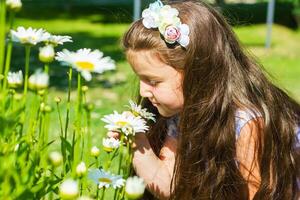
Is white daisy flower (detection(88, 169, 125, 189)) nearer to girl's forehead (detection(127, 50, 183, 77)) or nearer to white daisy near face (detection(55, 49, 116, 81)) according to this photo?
white daisy near face (detection(55, 49, 116, 81))

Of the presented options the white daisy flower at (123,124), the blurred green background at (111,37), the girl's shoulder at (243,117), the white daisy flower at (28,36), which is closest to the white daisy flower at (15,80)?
the white daisy flower at (28,36)

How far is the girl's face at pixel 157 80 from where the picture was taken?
77.1 inches

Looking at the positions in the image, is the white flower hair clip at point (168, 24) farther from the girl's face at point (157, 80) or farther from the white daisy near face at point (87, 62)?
the white daisy near face at point (87, 62)

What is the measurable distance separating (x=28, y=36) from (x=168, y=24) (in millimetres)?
737

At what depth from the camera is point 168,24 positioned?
202 centimetres

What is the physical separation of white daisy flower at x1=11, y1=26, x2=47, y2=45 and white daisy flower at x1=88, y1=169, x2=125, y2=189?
29 centimetres

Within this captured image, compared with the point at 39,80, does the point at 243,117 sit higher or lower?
lower

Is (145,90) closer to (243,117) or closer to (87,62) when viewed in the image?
(243,117)

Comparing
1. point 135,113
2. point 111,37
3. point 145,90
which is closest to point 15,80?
point 135,113

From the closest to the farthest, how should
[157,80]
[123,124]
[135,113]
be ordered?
1. [123,124]
2. [135,113]
3. [157,80]

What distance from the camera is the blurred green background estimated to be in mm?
5648

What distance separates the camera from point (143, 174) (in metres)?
2.03

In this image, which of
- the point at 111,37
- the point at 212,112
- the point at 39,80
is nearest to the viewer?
the point at 39,80

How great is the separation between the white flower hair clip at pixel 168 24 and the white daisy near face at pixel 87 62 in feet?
2.20
